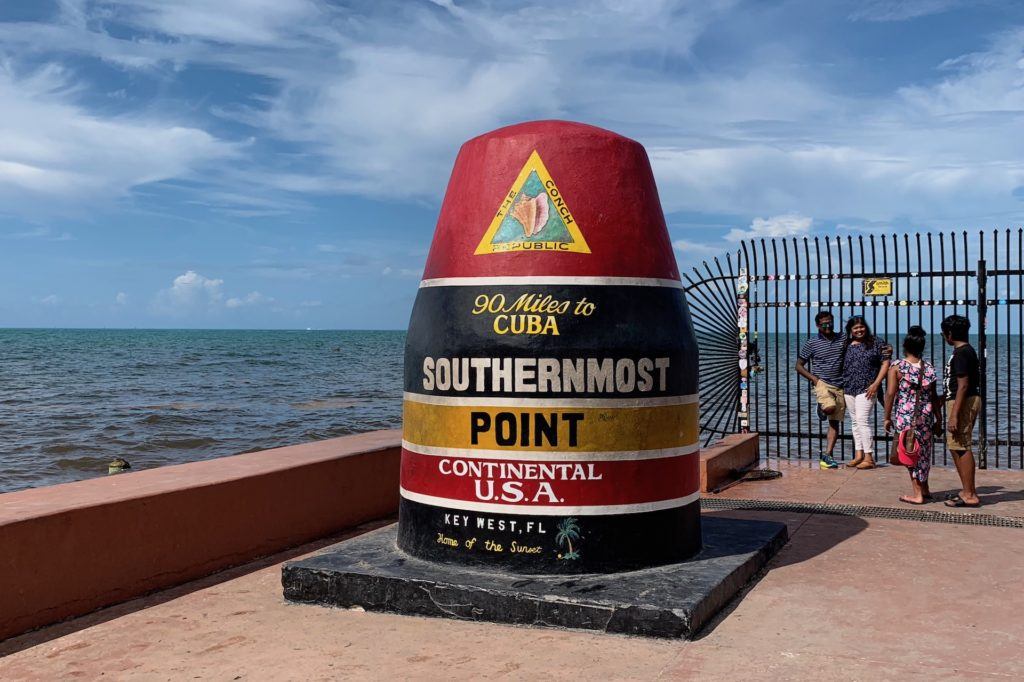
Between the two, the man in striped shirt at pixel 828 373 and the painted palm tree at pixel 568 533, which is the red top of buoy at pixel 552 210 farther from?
the man in striped shirt at pixel 828 373

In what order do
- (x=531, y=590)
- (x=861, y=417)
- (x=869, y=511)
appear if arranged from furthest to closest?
1. (x=861, y=417)
2. (x=869, y=511)
3. (x=531, y=590)

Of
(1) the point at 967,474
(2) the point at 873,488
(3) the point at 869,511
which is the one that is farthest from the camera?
(2) the point at 873,488

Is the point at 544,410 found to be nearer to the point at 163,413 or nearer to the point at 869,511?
the point at 869,511

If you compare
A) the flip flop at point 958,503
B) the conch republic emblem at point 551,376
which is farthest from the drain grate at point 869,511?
the conch republic emblem at point 551,376

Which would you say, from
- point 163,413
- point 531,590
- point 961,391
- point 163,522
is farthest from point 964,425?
point 163,413

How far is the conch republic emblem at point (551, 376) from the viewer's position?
206 inches

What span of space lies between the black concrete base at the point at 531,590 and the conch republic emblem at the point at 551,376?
0.17 metres

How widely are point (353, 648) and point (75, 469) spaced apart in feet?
46.0

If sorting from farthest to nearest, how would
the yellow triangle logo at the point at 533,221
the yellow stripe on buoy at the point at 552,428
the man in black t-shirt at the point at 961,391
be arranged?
the man in black t-shirt at the point at 961,391
the yellow triangle logo at the point at 533,221
the yellow stripe on buoy at the point at 552,428

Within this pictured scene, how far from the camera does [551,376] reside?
204 inches

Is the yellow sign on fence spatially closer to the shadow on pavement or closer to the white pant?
the white pant

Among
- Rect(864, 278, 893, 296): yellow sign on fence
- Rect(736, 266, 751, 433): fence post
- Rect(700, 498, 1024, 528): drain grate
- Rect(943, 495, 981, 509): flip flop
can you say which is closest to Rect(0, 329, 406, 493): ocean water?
Rect(736, 266, 751, 433): fence post

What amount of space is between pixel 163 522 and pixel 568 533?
2474 mm

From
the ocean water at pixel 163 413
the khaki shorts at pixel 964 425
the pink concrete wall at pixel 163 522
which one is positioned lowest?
the ocean water at pixel 163 413
